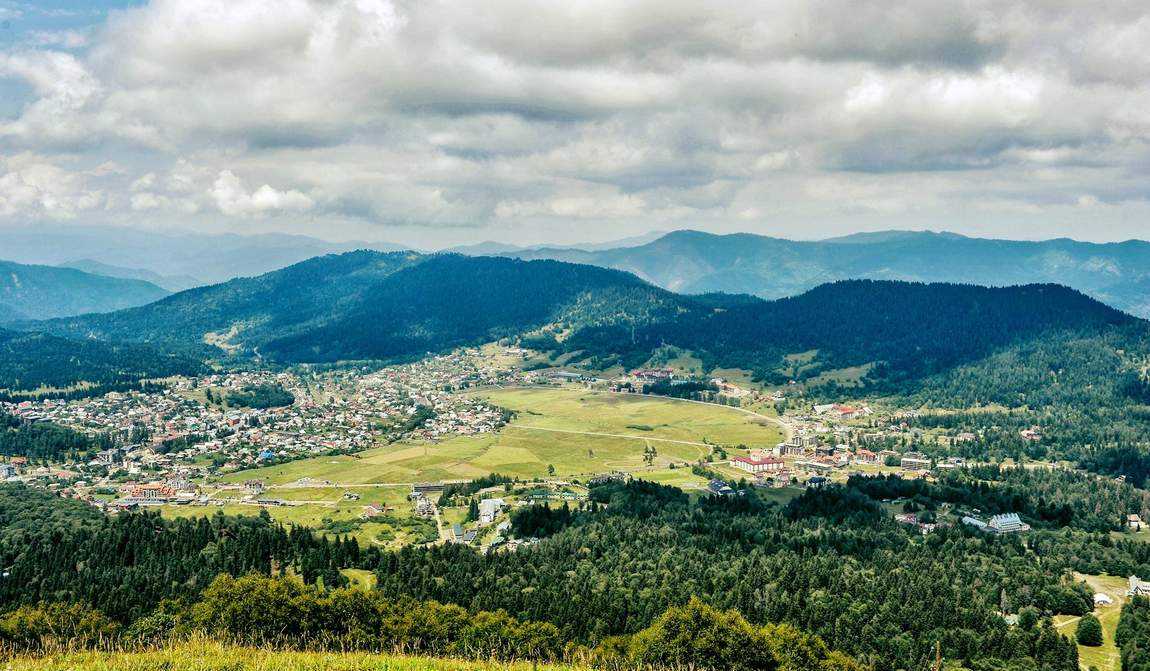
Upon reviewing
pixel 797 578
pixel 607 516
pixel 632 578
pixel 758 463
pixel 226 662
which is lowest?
pixel 758 463

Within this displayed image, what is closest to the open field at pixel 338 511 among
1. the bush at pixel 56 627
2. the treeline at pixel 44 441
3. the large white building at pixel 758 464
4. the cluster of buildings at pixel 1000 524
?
the bush at pixel 56 627

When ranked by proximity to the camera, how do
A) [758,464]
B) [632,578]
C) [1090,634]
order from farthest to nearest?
1. [758,464]
2. [632,578]
3. [1090,634]

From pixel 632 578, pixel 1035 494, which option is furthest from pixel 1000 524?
pixel 632 578

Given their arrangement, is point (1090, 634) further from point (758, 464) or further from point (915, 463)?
point (915, 463)

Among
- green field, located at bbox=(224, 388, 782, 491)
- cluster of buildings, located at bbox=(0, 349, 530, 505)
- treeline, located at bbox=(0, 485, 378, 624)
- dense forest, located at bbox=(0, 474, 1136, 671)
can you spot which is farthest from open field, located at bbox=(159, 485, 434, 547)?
dense forest, located at bbox=(0, 474, 1136, 671)

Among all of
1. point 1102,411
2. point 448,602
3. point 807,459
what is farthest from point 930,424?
point 448,602

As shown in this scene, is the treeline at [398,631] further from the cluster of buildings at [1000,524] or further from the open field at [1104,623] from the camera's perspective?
the cluster of buildings at [1000,524]
